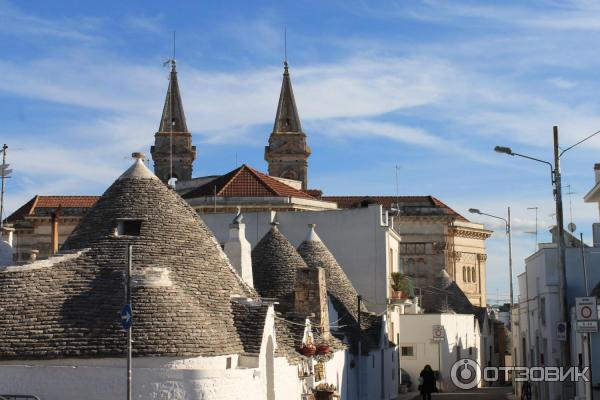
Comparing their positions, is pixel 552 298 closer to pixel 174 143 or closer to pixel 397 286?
pixel 397 286

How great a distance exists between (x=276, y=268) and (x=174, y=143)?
6863 cm

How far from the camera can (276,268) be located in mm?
35312

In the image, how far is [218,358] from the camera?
21.3 metres

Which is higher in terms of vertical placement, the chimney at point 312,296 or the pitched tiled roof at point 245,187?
the pitched tiled roof at point 245,187

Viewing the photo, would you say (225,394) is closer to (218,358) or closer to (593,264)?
(218,358)

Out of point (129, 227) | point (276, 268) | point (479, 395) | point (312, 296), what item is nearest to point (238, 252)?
point (312, 296)

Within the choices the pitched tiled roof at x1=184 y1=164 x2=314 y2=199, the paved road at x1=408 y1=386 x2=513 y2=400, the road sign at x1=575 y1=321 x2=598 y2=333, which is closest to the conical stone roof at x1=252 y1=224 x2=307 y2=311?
the road sign at x1=575 y1=321 x2=598 y2=333

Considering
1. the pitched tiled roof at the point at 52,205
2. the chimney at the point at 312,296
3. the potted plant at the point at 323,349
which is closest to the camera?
the potted plant at the point at 323,349

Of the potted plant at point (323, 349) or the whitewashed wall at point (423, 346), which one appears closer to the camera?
the potted plant at point (323, 349)

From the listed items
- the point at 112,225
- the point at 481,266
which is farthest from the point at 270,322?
the point at 481,266

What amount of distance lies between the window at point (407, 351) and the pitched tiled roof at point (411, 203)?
40379 millimetres

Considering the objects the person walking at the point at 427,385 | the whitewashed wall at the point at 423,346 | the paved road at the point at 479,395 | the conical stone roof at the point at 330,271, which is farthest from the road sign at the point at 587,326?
the whitewashed wall at the point at 423,346

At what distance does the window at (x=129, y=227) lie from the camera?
2388 cm

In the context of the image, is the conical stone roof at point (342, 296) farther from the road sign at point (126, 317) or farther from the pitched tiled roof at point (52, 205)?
the pitched tiled roof at point (52, 205)
